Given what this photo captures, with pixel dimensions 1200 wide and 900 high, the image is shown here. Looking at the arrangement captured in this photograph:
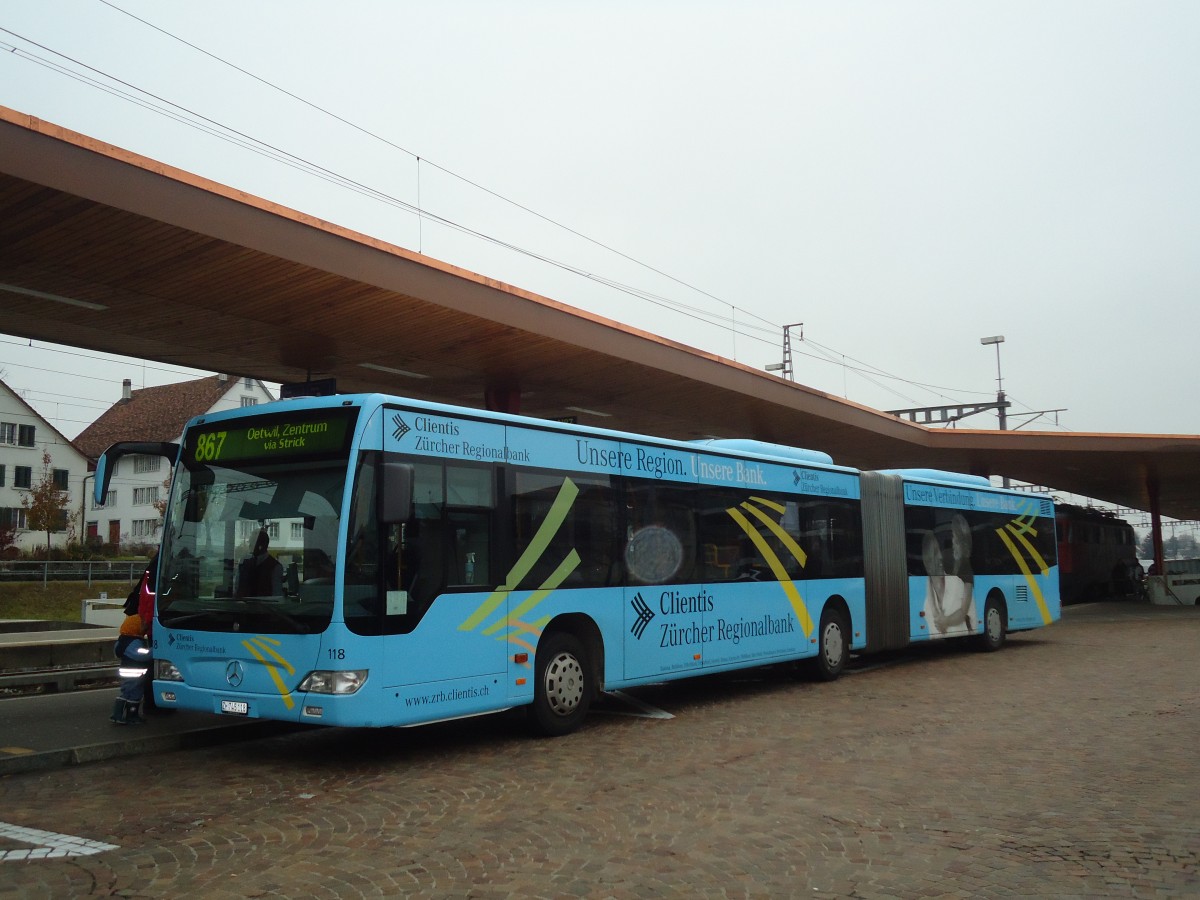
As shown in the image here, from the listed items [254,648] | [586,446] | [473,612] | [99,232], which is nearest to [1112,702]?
[586,446]

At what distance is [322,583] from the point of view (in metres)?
8.46

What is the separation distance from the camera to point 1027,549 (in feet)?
69.2

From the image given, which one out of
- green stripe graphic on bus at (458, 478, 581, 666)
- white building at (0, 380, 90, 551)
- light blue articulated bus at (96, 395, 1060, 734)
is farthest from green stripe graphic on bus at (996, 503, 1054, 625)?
white building at (0, 380, 90, 551)

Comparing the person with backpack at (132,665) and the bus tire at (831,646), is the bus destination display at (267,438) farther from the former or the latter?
the bus tire at (831,646)

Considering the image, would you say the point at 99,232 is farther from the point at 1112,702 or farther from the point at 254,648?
the point at 1112,702

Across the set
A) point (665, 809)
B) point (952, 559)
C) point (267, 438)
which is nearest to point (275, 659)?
point (267, 438)

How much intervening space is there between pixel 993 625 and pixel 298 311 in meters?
13.7

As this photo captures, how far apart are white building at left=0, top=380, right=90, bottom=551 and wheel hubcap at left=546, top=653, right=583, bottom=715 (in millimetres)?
51243

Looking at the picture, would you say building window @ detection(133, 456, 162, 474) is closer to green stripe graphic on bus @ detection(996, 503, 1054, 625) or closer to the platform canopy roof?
the platform canopy roof

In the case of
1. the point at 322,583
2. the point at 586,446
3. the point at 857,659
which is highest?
the point at 586,446

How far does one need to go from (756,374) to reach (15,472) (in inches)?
1984

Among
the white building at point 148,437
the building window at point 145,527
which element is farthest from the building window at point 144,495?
the building window at point 145,527

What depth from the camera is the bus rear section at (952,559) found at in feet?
55.1

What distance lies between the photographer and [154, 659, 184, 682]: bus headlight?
30.2ft
